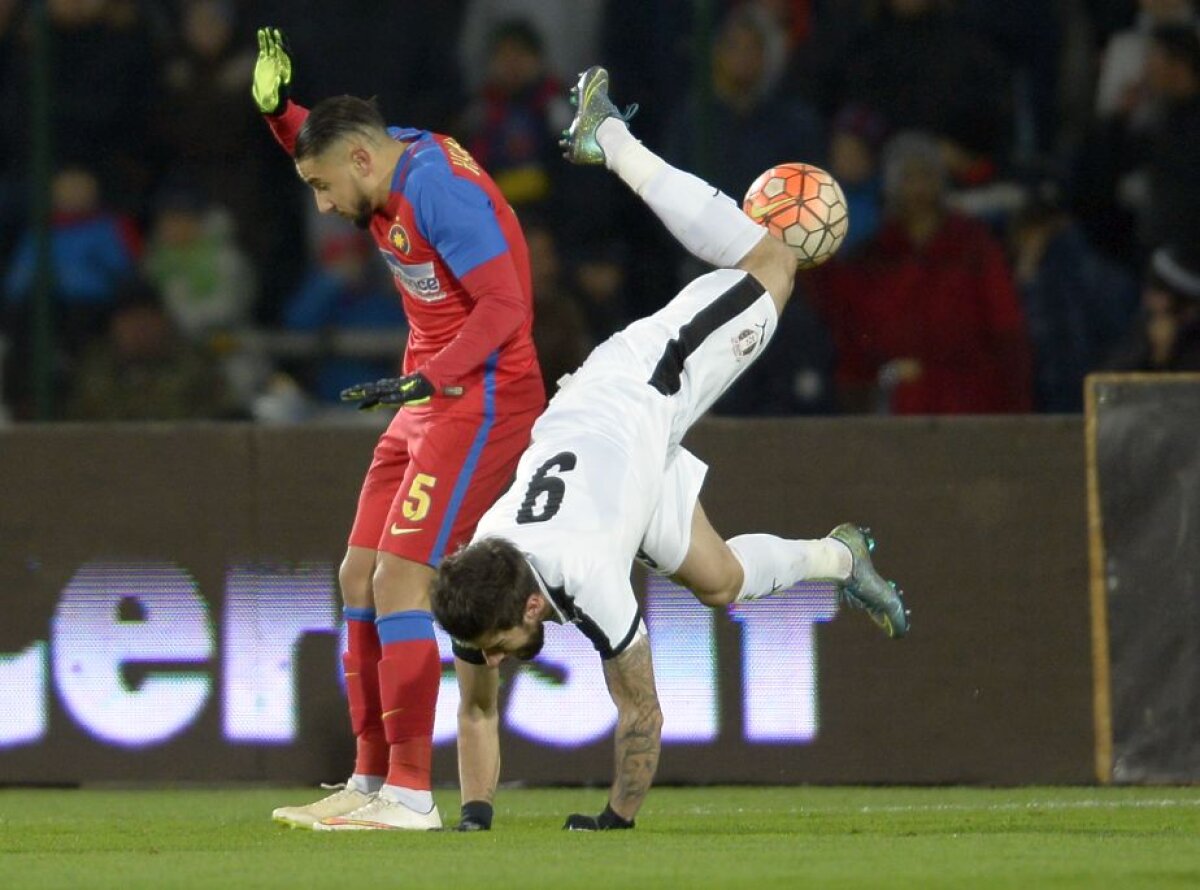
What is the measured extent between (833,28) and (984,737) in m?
4.01

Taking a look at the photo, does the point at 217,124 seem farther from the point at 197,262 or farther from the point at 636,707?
the point at 636,707

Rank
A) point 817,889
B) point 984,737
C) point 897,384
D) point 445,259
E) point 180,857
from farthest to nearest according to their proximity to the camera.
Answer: point 897,384, point 984,737, point 445,259, point 180,857, point 817,889

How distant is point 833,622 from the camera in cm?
873

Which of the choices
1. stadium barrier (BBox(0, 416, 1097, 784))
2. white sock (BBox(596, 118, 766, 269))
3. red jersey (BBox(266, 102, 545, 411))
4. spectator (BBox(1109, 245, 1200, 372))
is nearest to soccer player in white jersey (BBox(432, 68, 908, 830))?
white sock (BBox(596, 118, 766, 269))

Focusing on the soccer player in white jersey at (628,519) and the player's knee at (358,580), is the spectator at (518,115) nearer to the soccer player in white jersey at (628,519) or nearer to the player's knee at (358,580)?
the soccer player in white jersey at (628,519)

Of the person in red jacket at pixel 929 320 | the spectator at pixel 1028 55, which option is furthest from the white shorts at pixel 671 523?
the spectator at pixel 1028 55

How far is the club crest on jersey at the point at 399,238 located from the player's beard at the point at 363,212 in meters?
0.08

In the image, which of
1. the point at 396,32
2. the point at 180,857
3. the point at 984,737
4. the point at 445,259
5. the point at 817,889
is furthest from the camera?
the point at 396,32

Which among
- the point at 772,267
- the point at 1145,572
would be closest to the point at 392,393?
the point at 772,267

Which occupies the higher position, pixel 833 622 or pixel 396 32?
pixel 396 32

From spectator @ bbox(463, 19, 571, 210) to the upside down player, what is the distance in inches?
169

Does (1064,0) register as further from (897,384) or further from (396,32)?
(396,32)

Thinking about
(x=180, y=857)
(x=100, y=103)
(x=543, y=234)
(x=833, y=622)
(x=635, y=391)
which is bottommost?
(x=180, y=857)

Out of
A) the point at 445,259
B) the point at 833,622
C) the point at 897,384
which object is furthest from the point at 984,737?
the point at 445,259
